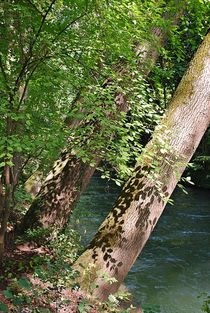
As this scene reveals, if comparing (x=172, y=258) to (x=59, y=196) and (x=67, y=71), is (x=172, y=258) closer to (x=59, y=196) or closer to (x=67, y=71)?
(x=59, y=196)

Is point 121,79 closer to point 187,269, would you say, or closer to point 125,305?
point 125,305

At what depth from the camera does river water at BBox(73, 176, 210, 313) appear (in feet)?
20.6

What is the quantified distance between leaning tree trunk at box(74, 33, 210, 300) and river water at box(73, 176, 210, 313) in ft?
1.96

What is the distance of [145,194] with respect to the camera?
3840mm

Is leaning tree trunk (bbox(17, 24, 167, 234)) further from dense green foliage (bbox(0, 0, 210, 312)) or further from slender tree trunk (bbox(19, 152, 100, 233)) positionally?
dense green foliage (bbox(0, 0, 210, 312))

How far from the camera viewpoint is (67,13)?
349cm

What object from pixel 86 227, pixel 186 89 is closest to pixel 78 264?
pixel 186 89

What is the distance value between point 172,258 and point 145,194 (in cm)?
499

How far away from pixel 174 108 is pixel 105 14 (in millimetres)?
1282

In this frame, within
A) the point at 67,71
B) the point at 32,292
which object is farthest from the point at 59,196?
the point at 67,71

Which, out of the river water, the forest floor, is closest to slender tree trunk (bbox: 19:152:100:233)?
the river water

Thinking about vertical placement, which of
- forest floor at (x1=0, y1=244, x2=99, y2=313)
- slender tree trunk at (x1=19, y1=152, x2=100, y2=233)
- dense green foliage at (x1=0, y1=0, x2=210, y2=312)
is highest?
dense green foliage at (x1=0, y1=0, x2=210, y2=312)

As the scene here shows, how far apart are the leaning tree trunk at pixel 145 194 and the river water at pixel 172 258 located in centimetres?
60

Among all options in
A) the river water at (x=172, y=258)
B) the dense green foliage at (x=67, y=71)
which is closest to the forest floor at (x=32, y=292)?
the dense green foliage at (x=67, y=71)
